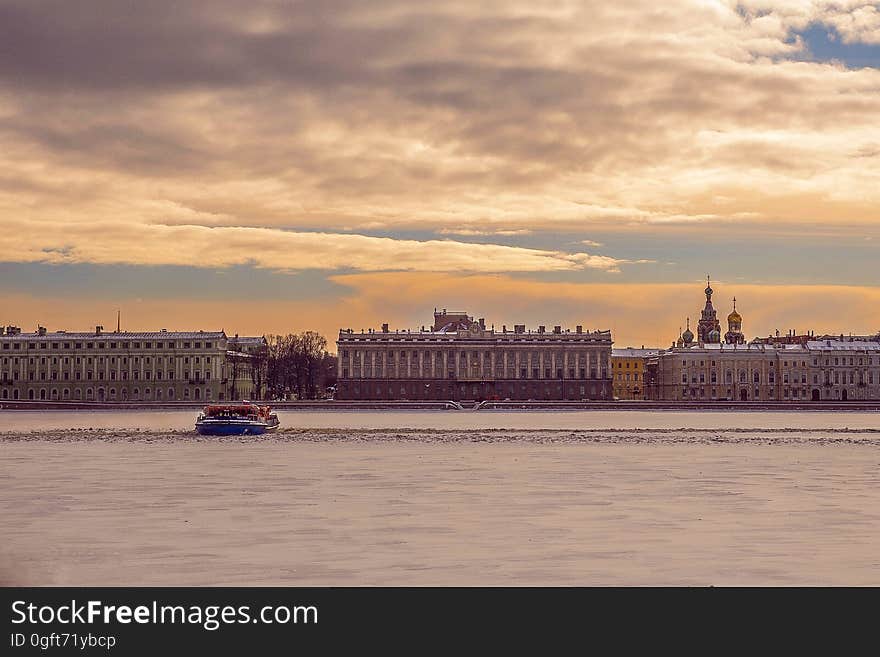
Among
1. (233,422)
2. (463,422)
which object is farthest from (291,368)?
(233,422)

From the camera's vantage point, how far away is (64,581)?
16.2 meters

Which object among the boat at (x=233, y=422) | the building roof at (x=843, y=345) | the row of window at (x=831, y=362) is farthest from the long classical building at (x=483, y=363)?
the boat at (x=233, y=422)

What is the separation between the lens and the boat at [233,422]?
2504 inches

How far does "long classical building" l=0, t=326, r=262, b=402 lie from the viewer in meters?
174

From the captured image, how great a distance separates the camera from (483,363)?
183000mm

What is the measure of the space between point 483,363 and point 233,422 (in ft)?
394

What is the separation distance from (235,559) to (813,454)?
30.4 meters

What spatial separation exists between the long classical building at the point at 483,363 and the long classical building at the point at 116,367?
16301 mm

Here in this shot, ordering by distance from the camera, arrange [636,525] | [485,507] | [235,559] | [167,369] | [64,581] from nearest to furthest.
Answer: [64,581], [235,559], [636,525], [485,507], [167,369]

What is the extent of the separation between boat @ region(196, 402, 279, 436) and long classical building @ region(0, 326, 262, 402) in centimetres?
10677

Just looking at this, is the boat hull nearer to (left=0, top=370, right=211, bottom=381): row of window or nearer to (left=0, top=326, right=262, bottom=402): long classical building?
(left=0, top=326, right=262, bottom=402): long classical building

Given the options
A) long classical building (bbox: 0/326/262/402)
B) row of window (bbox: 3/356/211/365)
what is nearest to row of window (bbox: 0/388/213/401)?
long classical building (bbox: 0/326/262/402)

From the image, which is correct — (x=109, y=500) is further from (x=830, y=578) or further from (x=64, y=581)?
(x=830, y=578)
